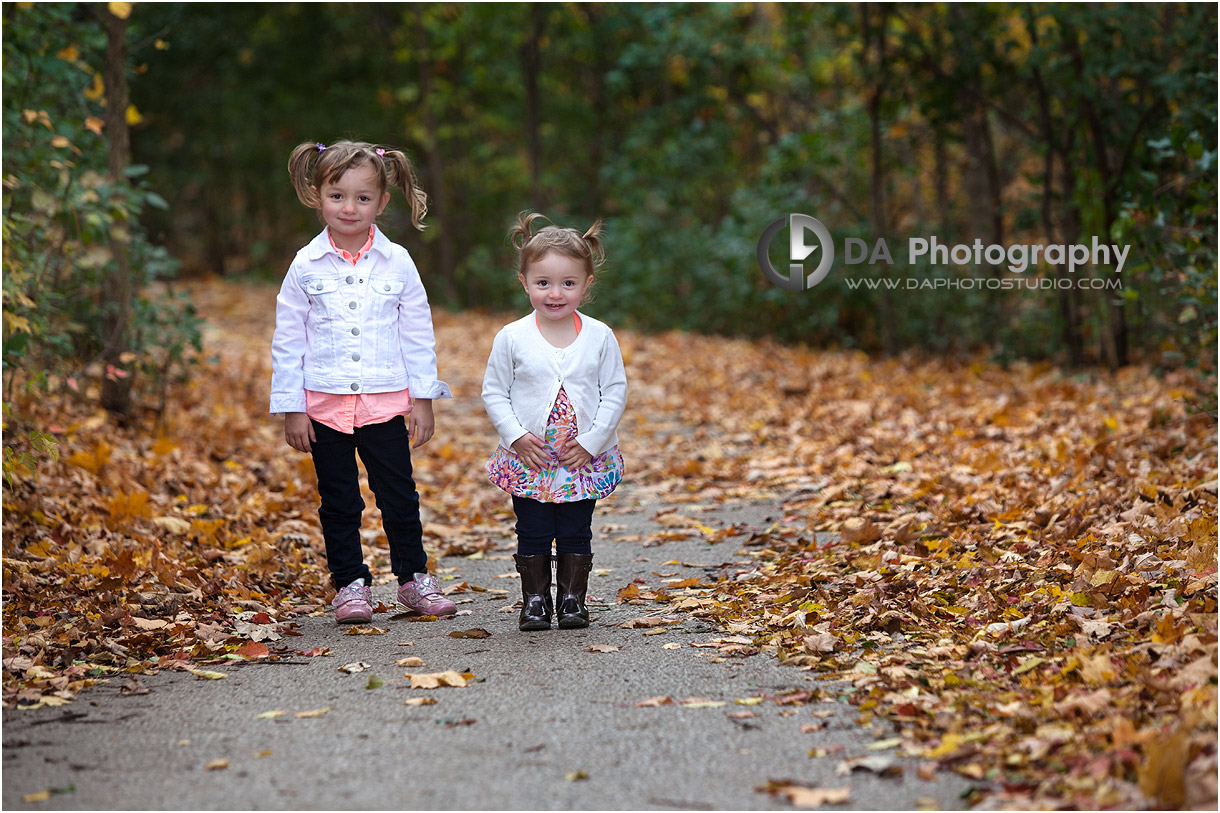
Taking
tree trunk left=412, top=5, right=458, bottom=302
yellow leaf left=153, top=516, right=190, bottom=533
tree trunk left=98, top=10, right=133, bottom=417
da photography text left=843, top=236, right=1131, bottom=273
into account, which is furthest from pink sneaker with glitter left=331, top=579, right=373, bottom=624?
tree trunk left=412, top=5, right=458, bottom=302

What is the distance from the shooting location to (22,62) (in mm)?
6156

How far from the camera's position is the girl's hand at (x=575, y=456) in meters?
3.85

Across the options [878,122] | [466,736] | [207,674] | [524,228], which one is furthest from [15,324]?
[878,122]

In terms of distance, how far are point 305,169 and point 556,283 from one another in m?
1.00

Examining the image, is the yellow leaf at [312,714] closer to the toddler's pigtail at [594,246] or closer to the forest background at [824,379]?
the forest background at [824,379]

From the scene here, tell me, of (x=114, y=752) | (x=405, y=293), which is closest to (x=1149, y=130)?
(x=405, y=293)

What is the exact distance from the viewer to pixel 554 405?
3.88 m

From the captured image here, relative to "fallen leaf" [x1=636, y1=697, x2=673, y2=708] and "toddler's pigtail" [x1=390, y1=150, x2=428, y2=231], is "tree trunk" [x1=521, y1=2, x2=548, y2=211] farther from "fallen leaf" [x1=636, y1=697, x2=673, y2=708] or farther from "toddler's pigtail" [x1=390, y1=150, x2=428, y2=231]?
"fallen leaf" [x1=636, y1=697, x2=673, y2=708]

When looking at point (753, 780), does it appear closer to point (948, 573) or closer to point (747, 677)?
point (747, 677)

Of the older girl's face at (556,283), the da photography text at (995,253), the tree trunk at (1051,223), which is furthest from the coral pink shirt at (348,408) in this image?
the tree trunk at (1051,223)

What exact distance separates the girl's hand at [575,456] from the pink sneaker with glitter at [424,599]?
79 centimetres

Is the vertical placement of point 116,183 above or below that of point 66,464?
above

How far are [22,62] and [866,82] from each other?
7.36 meters

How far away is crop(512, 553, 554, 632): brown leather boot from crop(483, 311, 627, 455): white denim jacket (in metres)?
0.42
